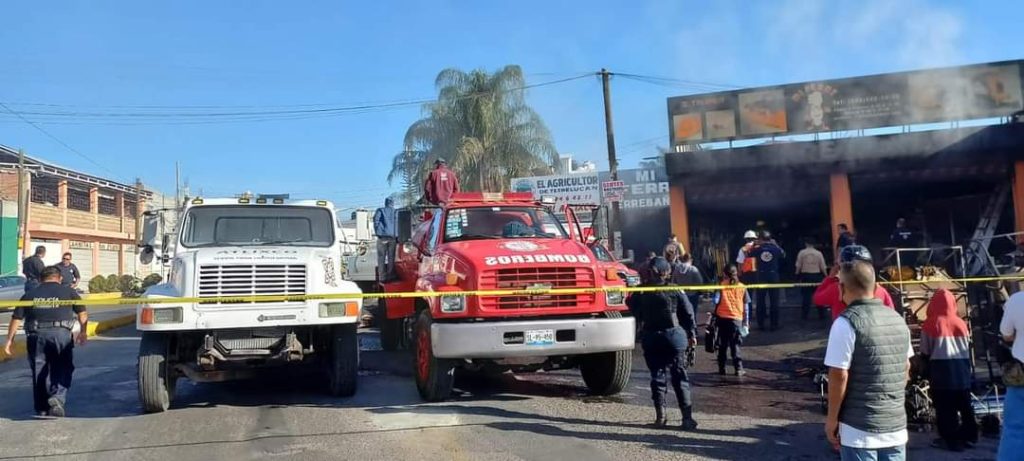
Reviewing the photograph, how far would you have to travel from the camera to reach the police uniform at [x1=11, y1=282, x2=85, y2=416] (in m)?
7.12

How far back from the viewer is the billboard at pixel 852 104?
1738cm

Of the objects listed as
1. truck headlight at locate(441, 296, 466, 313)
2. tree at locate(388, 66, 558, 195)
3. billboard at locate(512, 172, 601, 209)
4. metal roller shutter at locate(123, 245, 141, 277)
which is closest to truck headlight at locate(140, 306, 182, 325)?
truck headlight at locate(441, 296, 466, 313)

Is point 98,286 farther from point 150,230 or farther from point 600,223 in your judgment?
point 600,223

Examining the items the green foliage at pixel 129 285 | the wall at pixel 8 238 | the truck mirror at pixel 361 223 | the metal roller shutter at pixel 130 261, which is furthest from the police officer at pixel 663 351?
the metal roller shutter at pixel 130 261

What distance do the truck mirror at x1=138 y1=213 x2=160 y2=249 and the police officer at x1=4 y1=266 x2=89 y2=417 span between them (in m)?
1.12

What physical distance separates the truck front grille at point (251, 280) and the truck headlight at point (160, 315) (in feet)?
1.12

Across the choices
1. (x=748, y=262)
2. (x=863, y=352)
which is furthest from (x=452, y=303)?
(x=748, y=262)

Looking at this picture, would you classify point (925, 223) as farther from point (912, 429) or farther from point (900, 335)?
point (900, 335)

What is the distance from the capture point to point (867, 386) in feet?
11.0

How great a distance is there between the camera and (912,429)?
243 inches

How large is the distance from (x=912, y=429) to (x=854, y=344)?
359cm

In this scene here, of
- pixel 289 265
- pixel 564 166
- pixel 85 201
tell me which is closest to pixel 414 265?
pixel 289 265

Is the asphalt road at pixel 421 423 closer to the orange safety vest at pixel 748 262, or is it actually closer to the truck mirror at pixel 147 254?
the truck mirror at pixel 147 254

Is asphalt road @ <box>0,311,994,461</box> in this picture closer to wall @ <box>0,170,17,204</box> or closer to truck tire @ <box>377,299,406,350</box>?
truck tire @ <box>377,299,406,350</box>
